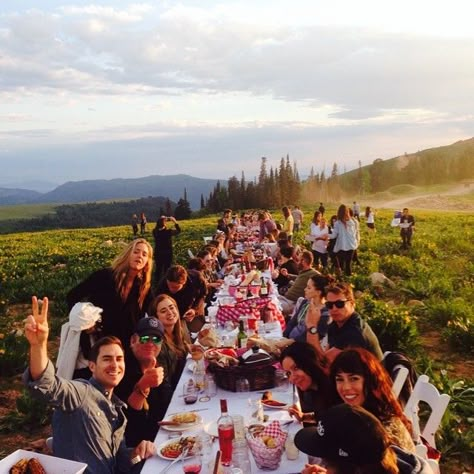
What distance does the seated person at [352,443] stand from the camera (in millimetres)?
2346

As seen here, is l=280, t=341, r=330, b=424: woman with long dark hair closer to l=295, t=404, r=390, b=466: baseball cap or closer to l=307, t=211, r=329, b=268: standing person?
l=295, t=404, r=390, b=466: baseball cap

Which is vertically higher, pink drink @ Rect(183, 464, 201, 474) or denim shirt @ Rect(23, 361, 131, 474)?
denim shirt @ Rect(23, 361, 131, 474)

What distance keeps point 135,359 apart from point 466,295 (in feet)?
34.3

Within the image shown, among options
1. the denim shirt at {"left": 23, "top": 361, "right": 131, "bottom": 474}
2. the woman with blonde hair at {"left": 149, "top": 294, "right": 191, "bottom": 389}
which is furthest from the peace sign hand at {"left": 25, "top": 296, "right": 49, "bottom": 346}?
the woman with blonde hair at {"left": 149, "top": 294, "right": 191, "bottom": 389}

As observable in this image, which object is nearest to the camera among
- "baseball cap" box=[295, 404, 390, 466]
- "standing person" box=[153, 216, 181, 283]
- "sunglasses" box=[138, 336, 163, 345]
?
"baseball cap" box=[295, 404, 390, 466]

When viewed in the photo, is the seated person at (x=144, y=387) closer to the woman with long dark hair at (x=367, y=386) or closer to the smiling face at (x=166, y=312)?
the smiling face at (x=166, y=312)

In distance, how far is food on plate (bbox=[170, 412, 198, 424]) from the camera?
169 inches

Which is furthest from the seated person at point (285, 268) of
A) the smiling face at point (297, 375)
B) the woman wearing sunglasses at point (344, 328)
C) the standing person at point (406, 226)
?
the standing person at point (406, 226)

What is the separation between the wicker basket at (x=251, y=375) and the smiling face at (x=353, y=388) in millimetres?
1415

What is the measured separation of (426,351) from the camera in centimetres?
898

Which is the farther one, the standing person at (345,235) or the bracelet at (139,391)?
the standing person at (345,235)

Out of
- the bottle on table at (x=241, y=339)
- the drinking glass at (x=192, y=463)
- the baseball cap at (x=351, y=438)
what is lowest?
the drinking glass at (x=192, y=463)

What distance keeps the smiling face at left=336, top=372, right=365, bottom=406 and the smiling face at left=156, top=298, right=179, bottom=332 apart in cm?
271

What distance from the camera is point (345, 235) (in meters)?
14.5
